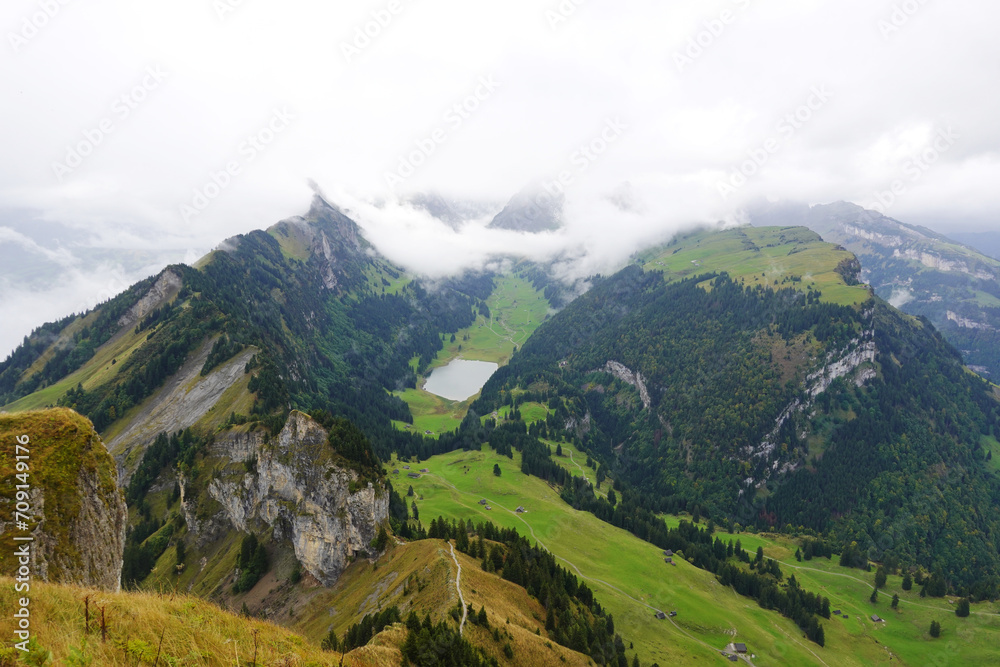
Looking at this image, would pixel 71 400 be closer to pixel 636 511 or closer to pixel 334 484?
pixel 334 484

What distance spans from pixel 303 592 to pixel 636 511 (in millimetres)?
102043

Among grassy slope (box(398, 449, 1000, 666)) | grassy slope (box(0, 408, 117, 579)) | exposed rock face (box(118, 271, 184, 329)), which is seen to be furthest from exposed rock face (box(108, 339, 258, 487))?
grassy slope (box(0, 408, 117, 579))

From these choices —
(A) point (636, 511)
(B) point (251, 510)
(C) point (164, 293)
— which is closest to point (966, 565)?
(A) point (636, 511)

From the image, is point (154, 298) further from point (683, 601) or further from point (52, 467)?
→ point (683, 601)

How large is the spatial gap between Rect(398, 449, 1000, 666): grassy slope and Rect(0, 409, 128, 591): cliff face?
7637 centimetres

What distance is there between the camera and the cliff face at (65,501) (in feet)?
64.6

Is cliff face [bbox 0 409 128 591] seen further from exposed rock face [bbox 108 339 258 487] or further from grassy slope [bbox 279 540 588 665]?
exposed rock face [bbox 108 339 258 487]

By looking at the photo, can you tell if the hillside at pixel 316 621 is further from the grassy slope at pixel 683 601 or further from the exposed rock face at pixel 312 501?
the grassy slope at pixel 683 601

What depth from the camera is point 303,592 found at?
63062mm

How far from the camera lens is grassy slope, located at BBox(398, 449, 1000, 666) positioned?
270ft

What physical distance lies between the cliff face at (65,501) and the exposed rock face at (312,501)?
132 ft

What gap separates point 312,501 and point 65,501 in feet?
155

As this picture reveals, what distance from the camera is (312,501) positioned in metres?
65.3

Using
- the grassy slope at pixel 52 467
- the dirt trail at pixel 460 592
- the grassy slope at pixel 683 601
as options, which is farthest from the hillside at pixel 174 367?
the grassy slope at pixel 52 467
